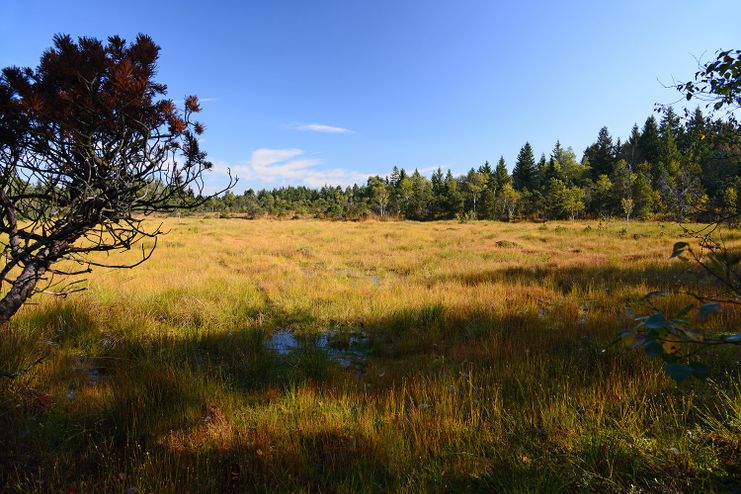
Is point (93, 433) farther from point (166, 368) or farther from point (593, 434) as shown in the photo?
point (593, 434)

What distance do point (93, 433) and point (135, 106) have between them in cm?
295

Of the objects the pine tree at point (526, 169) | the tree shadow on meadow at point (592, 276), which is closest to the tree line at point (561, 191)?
the pine tree at point (526, 169)

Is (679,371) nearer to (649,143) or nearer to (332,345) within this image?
(332,345)

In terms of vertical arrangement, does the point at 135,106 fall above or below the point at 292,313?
above

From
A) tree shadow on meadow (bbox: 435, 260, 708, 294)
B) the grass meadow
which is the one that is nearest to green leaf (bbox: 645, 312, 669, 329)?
→ the grass meadow

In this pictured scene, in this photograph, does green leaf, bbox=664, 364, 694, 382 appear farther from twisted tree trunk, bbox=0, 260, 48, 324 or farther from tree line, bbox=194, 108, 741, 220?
tree line, bbox=194, 108, 741, 220

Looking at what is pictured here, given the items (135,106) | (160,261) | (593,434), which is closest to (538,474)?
(593,434)

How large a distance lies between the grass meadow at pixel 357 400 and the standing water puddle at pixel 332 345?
0.18ft

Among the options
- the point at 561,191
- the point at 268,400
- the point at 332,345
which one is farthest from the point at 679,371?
the point at 561,191

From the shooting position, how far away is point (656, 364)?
384cm

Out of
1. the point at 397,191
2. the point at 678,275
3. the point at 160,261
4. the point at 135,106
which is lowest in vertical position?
the point at 678,275

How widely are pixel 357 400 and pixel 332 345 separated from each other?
237cm

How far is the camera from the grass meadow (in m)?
2.42

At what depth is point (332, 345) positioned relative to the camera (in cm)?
589
